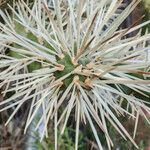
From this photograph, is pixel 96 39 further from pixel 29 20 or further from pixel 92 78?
pixel 29 20

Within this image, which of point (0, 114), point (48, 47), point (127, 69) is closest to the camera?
point (127, 69)

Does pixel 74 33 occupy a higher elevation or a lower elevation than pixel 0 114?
higher

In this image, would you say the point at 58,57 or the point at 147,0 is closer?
the point at 58,57

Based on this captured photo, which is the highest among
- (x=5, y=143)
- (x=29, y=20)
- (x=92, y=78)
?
(x=29, y=20)

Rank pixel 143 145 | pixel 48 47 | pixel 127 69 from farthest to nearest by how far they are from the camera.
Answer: pixel 143 145 < pixel 48 47 < pixel 127 69

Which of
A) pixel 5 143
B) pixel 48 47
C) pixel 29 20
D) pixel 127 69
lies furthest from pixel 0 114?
pixel 127 69

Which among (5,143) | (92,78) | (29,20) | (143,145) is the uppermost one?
(29,20)

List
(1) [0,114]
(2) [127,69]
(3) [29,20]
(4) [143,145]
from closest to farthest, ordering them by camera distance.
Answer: (2) [127,69]
(3) [29,20]
(1) [0,114]
(4) [143,145]

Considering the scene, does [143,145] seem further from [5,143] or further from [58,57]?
[58,57]

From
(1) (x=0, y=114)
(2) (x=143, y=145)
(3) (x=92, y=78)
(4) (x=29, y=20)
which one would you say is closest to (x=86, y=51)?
(3) (x=92, y=78)
